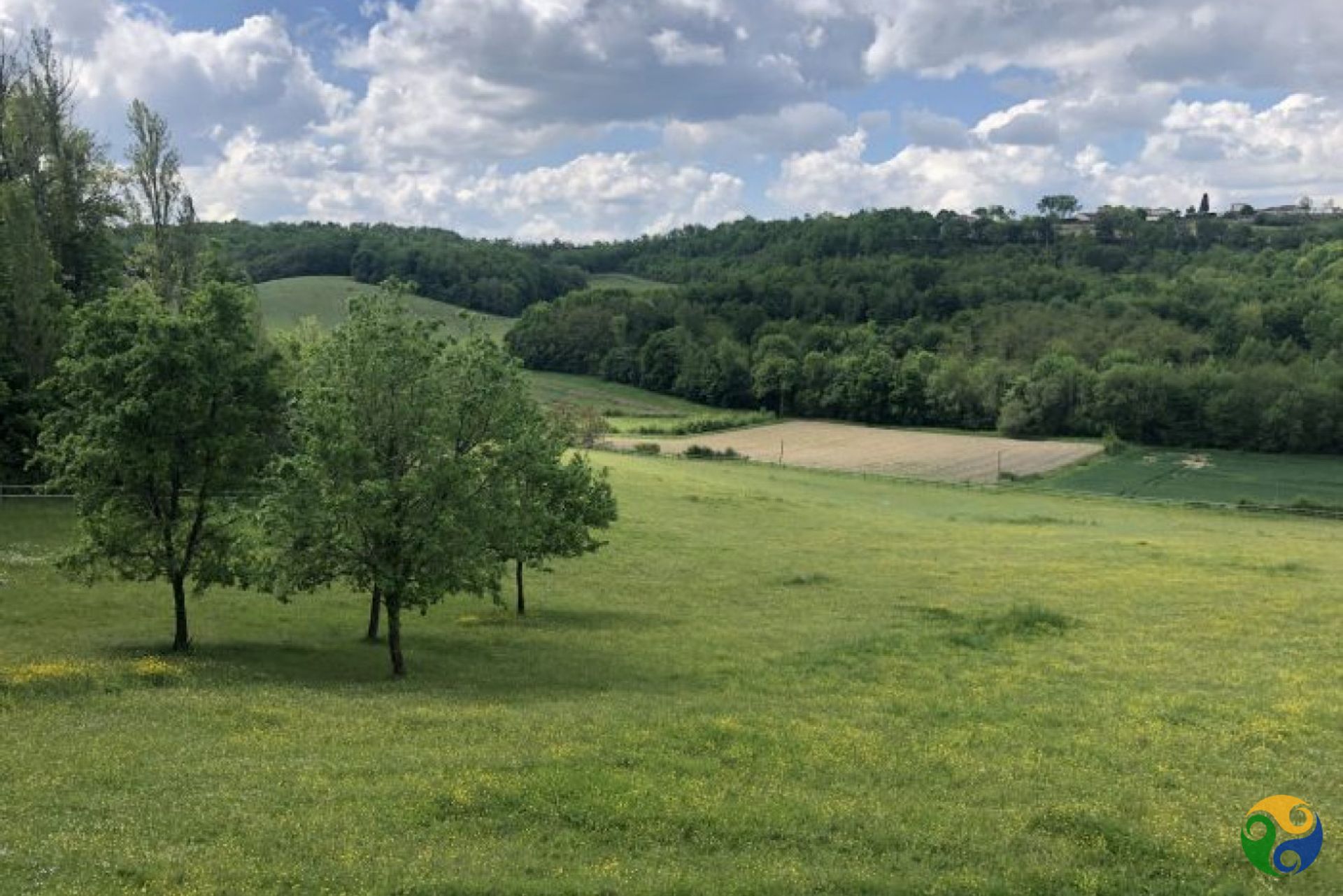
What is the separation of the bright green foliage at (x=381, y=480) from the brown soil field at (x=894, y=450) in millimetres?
79582

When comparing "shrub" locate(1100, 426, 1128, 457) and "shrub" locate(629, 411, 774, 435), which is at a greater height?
"shrub" locate(629, 411, 774, 435)

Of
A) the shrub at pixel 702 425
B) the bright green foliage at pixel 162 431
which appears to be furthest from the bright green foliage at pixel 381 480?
the shrub at pixel 702 425

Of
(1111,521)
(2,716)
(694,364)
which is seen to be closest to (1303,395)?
(1111,521)

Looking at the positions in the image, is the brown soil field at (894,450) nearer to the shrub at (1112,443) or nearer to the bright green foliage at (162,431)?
the shrub at (1112,443)

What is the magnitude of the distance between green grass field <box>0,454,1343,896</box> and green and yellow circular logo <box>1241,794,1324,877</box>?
1.06 feet

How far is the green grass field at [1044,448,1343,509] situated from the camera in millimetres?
89000

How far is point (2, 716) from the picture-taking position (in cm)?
1983

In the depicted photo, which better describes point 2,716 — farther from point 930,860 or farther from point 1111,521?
point 1111,521

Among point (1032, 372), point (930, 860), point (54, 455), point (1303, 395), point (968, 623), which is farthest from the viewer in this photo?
A: point (1032, 372)

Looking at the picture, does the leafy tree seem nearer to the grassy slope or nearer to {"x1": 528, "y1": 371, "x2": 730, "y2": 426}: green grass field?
the grassy slope

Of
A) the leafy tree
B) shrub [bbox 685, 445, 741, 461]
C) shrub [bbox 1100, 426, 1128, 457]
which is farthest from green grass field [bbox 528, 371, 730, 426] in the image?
the leafy tree

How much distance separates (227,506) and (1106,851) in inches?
1004

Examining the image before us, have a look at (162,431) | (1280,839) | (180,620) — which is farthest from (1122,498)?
(162,431)

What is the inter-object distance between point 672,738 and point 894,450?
104 metres
